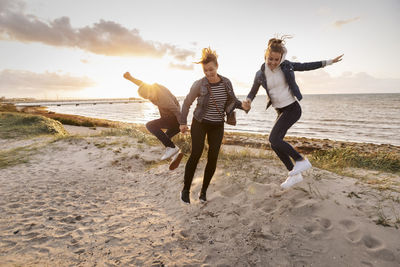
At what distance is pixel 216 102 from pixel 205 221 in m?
2.04

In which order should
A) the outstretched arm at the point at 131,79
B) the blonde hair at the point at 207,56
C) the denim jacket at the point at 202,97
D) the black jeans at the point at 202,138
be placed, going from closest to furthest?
the blonde hair at the point at 207,56 < the denim jacket at the point at 202,97 < the black jeans at the point at 202,138 < the outstretched arm at the point at 131,79

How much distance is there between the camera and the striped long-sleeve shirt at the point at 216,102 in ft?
12.0

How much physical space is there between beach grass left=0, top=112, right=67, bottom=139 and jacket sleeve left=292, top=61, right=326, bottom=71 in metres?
13.8

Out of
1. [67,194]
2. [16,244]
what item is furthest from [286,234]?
[67,194]

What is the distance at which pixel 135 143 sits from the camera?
9938 mm

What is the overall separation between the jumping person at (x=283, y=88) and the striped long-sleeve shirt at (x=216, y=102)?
40cm

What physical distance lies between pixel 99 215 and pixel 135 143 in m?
5.93

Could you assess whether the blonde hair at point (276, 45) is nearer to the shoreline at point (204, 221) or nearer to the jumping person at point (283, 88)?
the jumping person at point (283, 88)

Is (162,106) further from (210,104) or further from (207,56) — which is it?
(207,56)

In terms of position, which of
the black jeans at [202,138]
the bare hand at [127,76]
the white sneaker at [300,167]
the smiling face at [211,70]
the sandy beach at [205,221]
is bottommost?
the sandy beach at [205,221]

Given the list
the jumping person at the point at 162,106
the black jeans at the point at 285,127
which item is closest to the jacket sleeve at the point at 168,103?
the jumping person at the point at 162,106

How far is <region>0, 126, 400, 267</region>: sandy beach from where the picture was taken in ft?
9.28

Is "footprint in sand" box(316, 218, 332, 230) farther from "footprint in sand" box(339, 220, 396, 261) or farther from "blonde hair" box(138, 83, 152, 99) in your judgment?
"blonde hair" box(138, 83, 152, 99)

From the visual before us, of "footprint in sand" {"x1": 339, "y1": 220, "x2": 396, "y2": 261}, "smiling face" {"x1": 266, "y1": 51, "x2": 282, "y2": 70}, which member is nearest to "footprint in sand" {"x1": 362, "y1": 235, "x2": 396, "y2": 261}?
"footprint in sand" {"x1": 339, "y1": 220, "x2": 396, "y2": 261}
